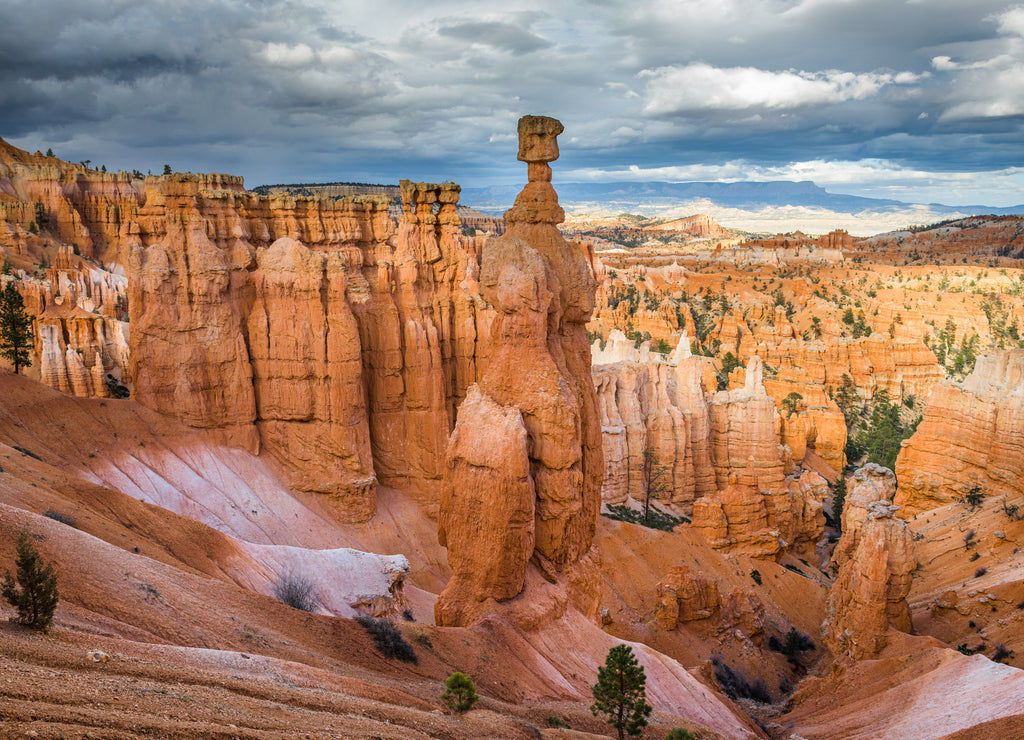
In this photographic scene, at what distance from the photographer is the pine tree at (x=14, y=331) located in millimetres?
29391

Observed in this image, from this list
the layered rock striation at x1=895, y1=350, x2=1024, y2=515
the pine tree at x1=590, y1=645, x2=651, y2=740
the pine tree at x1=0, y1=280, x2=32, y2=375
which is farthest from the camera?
the layered rock striation at x1=895, y1=350, x2=1024, y2=515

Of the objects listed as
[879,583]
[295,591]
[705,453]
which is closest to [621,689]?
[295,591]

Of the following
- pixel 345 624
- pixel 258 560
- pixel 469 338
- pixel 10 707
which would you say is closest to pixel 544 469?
pixel 345 624

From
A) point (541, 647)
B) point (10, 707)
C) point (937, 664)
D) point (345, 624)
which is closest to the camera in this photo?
point (10, 707)

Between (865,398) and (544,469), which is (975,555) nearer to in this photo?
(544,469)

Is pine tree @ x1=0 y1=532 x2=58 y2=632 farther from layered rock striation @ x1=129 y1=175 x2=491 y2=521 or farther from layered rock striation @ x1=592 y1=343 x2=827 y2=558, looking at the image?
layered rock striation @ x1=592 y1=343 x2=827 y2=558

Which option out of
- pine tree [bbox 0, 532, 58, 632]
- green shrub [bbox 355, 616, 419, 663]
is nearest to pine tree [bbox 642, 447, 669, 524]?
green shrub [bbox 355, 616, 419, 663]

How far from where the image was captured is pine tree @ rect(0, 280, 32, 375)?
96.4 ft

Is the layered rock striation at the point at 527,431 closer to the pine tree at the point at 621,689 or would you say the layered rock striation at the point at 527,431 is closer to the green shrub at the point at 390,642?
the green shrub at the point at 390,642

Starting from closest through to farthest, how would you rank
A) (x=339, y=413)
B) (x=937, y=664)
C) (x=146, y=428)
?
(x=937, y=664) < (x=146, y=428) < (x=339, y=413)

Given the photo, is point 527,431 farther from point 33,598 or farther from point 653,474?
point 653,474

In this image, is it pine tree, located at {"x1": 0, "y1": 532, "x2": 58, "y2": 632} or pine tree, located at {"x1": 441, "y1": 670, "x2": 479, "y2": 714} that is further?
pine tree, located at {"x1": 441, "y1": 670, "x2": 479, "y2": 714}

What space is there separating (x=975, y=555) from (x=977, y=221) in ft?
522

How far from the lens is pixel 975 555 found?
2698 cm
